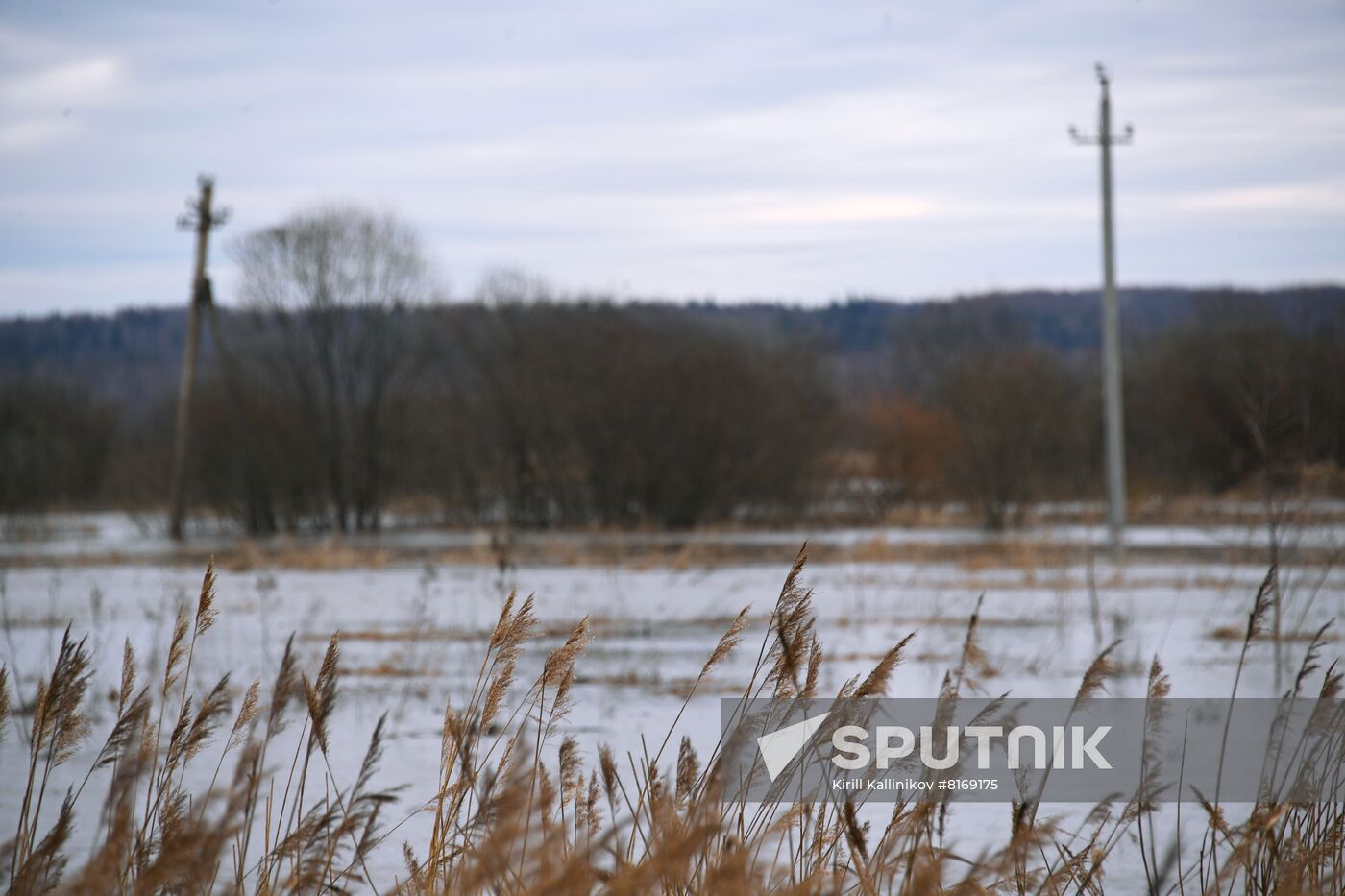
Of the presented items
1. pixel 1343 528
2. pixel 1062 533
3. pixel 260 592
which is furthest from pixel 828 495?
pixel 260 592

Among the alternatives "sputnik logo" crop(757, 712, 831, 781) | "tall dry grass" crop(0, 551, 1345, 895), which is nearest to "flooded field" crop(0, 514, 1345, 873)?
"sputnik logo" crop(757, 712, 831, 781)

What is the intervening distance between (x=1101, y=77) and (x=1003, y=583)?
9.95 meters

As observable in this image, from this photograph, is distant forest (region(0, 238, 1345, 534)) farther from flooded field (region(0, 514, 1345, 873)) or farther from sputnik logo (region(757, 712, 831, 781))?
sputnik logo (region(757, 712, 831, 781))

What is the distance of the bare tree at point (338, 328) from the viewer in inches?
1260

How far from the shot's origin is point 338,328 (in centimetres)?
3238

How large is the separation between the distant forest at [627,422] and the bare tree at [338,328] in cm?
6

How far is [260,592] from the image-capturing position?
1521cm

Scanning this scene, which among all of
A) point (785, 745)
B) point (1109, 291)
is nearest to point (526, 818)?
point (785, 745)

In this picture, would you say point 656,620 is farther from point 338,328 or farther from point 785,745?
point 338,328

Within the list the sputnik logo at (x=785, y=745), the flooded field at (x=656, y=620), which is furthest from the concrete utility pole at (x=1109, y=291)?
the sputnik logo at (x=785, y=745)

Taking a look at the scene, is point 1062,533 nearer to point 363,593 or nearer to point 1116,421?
point 1116,421

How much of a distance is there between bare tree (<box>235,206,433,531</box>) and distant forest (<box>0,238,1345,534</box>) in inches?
2.3

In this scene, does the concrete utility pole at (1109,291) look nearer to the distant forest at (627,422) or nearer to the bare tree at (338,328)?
the distant forest at (627,422)

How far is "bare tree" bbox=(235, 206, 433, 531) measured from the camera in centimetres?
3200
